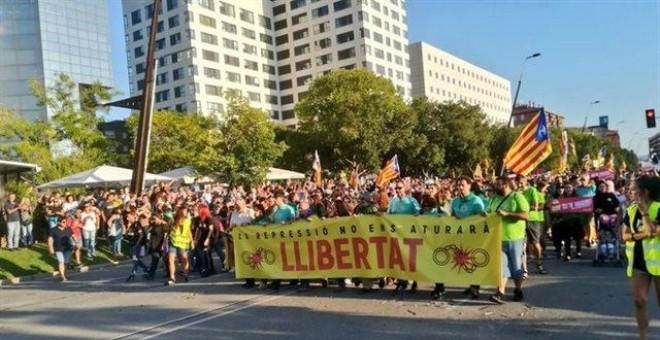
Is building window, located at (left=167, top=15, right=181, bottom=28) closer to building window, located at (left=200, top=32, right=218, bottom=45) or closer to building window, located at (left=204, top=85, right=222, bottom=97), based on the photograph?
building window, located at (left=200, top=32, right=218, bottom=45)

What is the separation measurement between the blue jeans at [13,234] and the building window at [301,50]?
87.3 meters

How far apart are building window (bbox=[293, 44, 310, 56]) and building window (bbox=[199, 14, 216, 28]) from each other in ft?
53.5

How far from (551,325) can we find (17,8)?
376 ft

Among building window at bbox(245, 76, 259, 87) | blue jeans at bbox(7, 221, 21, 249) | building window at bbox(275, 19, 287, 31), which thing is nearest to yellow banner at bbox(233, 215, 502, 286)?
blue jeans at bbox(7, 221, 21, 249)

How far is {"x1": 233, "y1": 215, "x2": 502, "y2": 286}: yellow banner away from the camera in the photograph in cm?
898

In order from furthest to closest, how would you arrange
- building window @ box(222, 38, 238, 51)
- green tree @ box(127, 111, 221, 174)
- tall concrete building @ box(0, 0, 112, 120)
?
1. tall concrete building @ box(0, 0, 112, 120)
2. building window @ box(222, 38, 238, 51)
3. green tree @ box(127, 111, 221, 174)

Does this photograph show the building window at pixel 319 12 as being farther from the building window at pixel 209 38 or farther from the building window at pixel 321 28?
the building window at pixel 209 38

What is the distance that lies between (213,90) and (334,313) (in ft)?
275

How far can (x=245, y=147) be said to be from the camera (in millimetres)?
36312

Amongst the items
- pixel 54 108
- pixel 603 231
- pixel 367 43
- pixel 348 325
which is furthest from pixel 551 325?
pixel 367 43

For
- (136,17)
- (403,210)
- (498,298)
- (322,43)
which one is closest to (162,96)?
(136,17)

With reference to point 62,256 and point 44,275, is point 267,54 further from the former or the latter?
point 62,256

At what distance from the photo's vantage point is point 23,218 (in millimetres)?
17578

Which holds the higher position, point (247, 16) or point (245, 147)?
point (247, 16)
